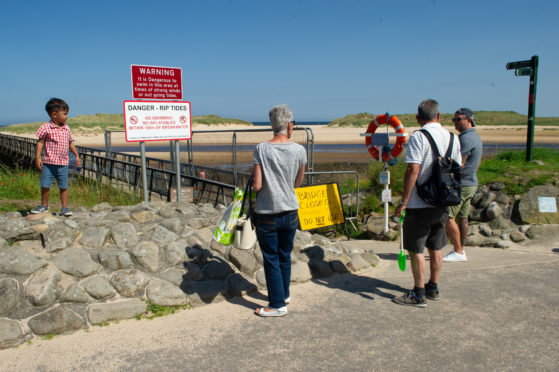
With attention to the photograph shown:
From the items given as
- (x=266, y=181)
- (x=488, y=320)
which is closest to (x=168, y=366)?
(x=266, y=181)

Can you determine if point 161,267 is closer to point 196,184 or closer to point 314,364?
point 314,364

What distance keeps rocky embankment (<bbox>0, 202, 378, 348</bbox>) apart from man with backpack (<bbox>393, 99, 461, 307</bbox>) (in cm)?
120

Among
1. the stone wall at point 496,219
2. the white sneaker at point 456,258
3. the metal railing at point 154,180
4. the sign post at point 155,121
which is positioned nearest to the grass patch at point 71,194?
the metal railing at point 154,180

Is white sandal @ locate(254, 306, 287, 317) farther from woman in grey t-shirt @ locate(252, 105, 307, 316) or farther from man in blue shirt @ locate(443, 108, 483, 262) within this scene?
man in blue shirt @ locate(443, 108, 483, 262)

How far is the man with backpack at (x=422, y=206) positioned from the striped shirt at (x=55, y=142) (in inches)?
166

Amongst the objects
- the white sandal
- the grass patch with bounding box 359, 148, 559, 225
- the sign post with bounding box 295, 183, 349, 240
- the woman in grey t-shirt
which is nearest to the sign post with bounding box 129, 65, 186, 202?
the sign post with bounding box 295, 183, 349, 240

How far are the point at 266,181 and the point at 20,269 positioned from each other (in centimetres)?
228

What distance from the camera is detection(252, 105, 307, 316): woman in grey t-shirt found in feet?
11.9

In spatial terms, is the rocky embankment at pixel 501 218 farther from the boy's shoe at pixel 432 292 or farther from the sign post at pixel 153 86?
the sign post at pixel 153 86

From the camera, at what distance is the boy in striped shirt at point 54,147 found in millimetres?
5312

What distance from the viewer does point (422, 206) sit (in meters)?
3.95

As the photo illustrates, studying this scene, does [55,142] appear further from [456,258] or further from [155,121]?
[456,258]

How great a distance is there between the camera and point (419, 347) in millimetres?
3330

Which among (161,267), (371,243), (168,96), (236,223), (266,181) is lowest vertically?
(371,243)
